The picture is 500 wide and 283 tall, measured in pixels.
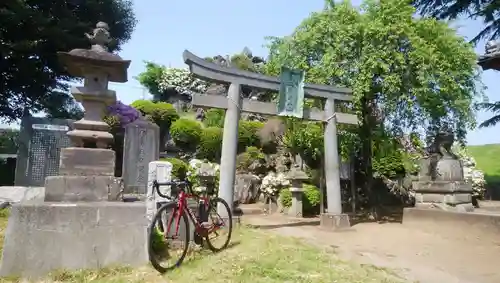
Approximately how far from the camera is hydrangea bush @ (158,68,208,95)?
26.7 metres

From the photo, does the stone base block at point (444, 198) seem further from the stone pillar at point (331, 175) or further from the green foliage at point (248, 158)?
the green foliage at point (248, 158)

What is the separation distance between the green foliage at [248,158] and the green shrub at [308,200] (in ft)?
9.71

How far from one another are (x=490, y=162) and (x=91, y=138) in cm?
2834

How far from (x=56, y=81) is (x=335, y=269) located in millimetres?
15502

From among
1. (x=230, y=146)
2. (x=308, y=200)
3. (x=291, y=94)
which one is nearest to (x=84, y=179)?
(x=230, y=146)

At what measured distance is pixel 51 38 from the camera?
14109 millimetres

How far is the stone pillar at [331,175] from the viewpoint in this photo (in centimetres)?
890

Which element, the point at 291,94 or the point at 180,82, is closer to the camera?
the point at 291,94

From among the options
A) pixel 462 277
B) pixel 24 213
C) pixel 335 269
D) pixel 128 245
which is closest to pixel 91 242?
pixel 128 245

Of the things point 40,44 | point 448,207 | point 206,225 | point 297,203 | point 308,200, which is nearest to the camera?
point 206,225

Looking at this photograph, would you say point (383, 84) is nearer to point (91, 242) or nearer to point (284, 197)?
point (284, 197)

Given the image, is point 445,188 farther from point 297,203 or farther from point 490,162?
point 490,162

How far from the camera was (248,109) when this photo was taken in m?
8.51

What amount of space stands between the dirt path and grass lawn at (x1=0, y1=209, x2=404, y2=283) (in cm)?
59
